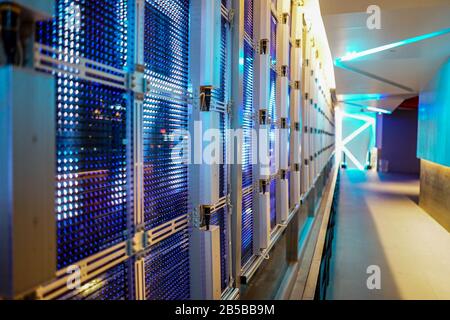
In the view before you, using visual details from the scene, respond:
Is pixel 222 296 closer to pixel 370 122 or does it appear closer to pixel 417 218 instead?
pixel 417 218

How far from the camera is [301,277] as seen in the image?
4203 mm

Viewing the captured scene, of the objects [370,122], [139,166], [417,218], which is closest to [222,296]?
[139,166]

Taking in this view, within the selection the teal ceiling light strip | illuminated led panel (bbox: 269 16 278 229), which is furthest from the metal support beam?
the teal ceiling light strip

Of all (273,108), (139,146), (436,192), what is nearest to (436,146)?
(436,192)

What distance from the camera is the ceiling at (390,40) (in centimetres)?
439

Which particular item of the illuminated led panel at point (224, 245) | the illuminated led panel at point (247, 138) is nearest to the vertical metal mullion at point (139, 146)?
the illuminated led panel at point (224, 245)

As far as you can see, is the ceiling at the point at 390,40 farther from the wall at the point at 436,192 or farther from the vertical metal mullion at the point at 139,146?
the vertical metal mullion at the point at 139,146

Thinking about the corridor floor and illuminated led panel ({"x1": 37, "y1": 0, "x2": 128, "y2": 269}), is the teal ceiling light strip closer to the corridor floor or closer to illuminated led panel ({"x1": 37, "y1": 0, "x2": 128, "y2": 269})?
the corridor floor

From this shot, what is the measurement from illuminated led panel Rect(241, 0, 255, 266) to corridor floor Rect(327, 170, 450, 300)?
2.02 m

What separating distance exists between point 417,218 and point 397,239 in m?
2.13

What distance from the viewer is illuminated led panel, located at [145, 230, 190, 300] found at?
157 centimetres

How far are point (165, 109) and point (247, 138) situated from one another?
138 centimetres

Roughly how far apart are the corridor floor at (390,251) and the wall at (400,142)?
9.53 metres

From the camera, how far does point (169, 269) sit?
1.73 meters
